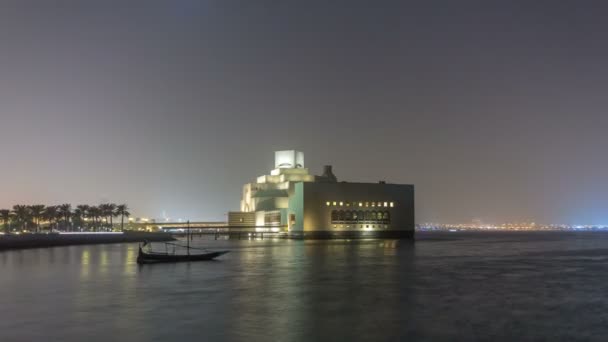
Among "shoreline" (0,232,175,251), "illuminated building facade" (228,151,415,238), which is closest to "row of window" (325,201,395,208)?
"illuminated building facade" (228,151,415,238)

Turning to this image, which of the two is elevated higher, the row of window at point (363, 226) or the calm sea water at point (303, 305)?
the row of window at point (363, 226)

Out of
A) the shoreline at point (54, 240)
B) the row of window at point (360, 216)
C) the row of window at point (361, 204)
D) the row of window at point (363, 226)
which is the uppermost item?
the row of window at point (361, 204)

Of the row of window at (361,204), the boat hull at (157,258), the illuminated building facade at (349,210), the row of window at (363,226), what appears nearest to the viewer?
the boat hull at (157,258)

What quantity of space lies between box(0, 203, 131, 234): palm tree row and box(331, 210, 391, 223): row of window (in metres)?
67.3

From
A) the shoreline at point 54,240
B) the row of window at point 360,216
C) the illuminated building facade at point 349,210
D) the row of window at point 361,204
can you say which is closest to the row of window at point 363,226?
the illuminated building facade at point 349,210

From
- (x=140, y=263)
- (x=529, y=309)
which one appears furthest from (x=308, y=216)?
(x=529, y=309)

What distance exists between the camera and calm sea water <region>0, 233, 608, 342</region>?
794 inches

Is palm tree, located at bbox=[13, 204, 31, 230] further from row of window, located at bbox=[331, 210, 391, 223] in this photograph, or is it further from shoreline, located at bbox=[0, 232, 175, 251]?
row of window, located at bbox=[331, 210, 391, 223]

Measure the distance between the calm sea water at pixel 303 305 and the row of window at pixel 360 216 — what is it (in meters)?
94.2

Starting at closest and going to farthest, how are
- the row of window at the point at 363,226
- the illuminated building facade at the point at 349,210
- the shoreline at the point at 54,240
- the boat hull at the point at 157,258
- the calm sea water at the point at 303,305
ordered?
the calm sea water at the point at 303,305 < the boat hull at the point at 157,258 < the shoreline at the point at 54,240 < the illuminated building facade at the point at 349,210 < the row of window at the point at 363,226

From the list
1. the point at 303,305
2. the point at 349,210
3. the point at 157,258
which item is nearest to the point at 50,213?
the point at 349,210

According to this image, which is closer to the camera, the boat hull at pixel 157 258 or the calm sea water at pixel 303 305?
the calm sea water at pixel 303 305

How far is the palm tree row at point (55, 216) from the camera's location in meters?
161

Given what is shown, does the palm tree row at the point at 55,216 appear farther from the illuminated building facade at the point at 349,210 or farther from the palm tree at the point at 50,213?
the illuminated building facade at the point at 349,210
